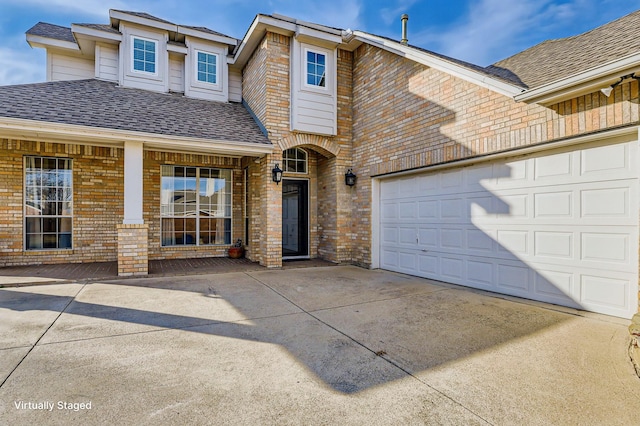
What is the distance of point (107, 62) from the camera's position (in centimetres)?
888

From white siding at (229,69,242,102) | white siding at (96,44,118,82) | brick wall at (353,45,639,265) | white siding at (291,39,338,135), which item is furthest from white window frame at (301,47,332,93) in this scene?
white siding at (96,44,118,82)

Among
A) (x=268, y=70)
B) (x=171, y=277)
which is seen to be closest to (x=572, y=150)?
(x=268, y=70)

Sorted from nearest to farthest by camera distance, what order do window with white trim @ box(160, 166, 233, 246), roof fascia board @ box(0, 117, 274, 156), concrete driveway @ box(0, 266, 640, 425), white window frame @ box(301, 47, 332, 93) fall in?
concrete driveway @ box(0, 266, 640, 425)
roof fascia board @ box(0, 117, 274, 156)
white window frame @ box(301, 47, 332, 93)
window with white trim @ box(160, 166, 233, 246)

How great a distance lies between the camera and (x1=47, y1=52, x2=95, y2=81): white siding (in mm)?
8617

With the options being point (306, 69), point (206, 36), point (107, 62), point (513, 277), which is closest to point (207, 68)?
point (206, 36)

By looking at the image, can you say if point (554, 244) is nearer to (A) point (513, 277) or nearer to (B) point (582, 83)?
(A) point (513, 277)

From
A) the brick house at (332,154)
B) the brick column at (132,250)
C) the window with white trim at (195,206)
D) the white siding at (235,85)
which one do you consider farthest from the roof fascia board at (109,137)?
the white siding at (235,85)

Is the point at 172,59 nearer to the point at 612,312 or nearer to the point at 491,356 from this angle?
the point at 491,356

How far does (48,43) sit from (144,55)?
224 cm

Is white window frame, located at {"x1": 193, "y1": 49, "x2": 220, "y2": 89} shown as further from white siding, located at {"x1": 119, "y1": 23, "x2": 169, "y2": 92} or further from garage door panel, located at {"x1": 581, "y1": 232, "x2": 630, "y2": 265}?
garage door panel, located at {"x1": 581, "y1": 232, "x2": 630, "y2": 265}

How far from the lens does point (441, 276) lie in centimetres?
630

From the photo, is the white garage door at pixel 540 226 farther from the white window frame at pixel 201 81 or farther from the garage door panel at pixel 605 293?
the white window frame at pixel 201 81

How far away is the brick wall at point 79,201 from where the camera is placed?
7551 mm

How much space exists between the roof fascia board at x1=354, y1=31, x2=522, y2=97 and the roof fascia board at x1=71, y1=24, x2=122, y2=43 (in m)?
6.58
